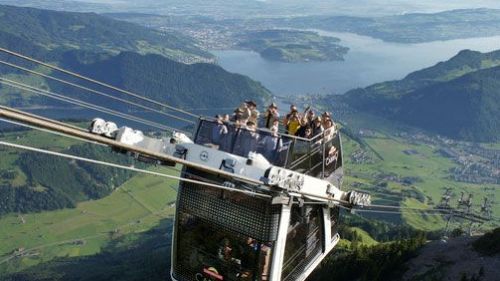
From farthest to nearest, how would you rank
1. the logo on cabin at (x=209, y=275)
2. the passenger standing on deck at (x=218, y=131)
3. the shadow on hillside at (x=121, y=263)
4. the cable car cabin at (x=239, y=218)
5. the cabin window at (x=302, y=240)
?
the shadow on hillside at (x=121, y=263)
the cabin window at (x=302, y=240)
the passenger standing on deck at (x=218, y=131)
the logo on cabin at (x=209, y=275)
the cable car cabin at (x=239, y=218)

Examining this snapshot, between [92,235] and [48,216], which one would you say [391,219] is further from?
[48,216]

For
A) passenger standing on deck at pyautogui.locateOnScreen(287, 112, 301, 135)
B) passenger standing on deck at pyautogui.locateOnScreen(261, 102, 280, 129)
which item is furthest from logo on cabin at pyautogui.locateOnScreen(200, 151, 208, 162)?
passenger standing on deck at pyautogui.locateOnScreen(287, 112, 301, 135)

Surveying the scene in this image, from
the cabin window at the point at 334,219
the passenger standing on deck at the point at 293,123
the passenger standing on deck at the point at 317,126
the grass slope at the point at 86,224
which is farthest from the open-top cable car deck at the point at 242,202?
the grass slope at the point at 86,224

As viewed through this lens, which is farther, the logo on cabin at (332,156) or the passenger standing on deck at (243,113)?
the logo on cabin at (332,156)

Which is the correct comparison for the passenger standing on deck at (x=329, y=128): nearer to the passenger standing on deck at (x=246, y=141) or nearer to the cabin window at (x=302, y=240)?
the cabin window at (x=302, y=240)

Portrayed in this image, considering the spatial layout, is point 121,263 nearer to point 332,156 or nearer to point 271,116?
point 332,156

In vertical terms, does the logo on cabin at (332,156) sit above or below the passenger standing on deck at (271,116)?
below

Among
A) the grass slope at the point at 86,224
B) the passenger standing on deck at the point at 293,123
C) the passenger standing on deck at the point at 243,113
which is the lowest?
the grass slope at the point at 86,224

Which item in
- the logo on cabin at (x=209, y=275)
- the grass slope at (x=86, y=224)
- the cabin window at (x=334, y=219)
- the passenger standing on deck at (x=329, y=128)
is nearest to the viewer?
the logo on cabin at (x=209, y=275)
